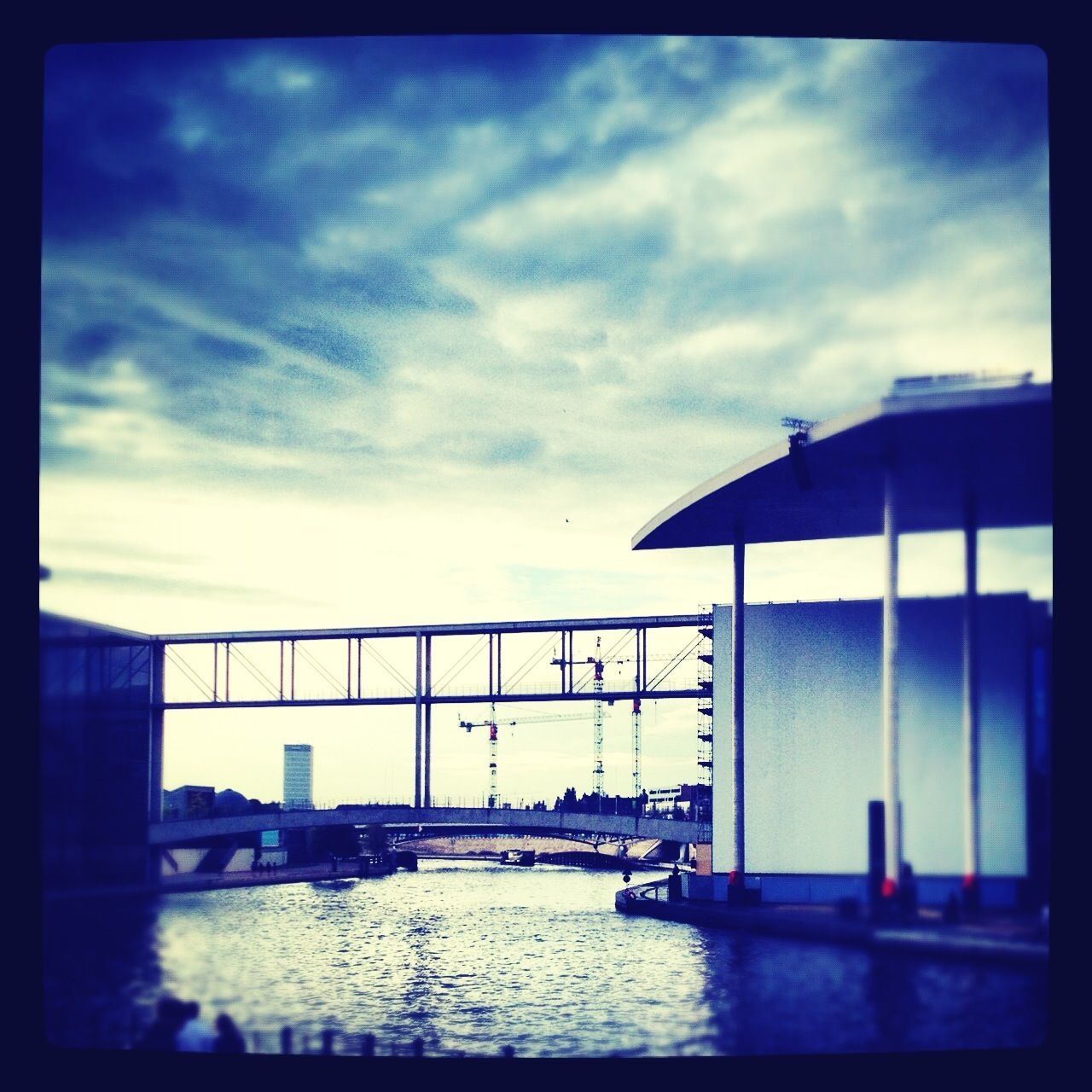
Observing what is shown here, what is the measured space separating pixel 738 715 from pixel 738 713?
0.09 feet

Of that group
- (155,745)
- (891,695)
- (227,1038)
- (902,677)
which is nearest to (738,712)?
→ (891,695)

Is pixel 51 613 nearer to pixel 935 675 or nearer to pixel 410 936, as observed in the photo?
pixel 935 675

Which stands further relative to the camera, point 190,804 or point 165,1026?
point 190,804

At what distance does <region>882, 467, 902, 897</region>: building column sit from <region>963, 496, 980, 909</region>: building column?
0.40 meters

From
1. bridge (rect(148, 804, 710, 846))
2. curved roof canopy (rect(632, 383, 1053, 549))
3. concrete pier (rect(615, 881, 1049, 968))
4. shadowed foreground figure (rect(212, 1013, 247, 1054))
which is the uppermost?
curved roof canopy (rect(632, 383, 1053, 549))

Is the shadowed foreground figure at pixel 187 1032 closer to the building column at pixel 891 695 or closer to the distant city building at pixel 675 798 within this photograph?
the building column at pixel 891 695

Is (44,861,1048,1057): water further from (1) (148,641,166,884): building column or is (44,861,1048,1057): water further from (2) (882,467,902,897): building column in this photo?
(2) (882,467,902,897): building column

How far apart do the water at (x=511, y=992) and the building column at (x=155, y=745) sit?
0.36 m

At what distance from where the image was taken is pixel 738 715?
13.6 meters

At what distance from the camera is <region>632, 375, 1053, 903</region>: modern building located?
19.3 feet

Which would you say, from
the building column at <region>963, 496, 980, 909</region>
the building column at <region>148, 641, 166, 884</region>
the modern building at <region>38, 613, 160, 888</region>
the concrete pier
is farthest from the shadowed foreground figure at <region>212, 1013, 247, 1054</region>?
the building column at <region>963, 496, 980, 909</region>

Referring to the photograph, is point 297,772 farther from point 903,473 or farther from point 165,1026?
point 903,473

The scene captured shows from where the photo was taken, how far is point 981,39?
203 inches

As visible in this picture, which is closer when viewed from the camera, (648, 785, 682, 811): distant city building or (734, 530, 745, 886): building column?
(734, 530, 745, 886): building column
